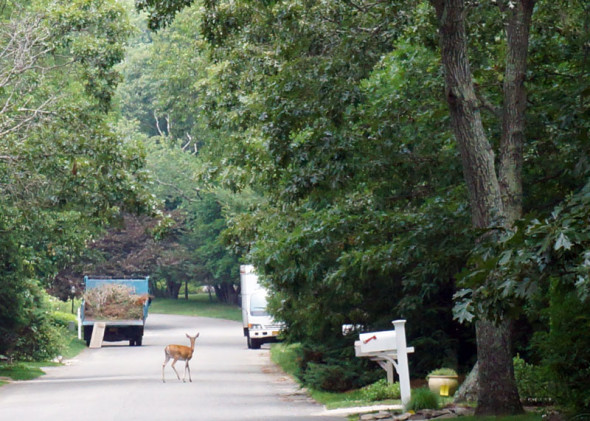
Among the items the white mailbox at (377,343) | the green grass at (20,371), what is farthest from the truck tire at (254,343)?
the white mailbox at (377,343)

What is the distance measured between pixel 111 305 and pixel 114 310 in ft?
0.80

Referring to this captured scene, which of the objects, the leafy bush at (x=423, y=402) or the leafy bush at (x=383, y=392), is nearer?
the leafy bush at (x=423, y=402)

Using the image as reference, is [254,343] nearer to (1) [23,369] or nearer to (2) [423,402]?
(1) [23,369]

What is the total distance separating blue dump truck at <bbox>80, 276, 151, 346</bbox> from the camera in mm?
41375

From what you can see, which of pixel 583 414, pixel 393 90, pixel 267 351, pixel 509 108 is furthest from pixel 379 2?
pixel 267 351

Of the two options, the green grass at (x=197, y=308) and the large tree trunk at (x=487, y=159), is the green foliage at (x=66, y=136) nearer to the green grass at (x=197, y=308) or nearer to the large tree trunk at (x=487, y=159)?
the large tree trunk at (x=487, y=159)

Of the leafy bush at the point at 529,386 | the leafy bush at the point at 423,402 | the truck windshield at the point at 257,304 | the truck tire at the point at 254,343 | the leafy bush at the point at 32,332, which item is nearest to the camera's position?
the leafy bush at the point at 529,386

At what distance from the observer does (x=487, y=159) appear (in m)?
13.1

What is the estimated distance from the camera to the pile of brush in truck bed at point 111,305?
41.3 metres

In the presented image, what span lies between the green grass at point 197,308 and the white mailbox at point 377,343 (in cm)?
5272

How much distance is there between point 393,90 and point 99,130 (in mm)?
8365

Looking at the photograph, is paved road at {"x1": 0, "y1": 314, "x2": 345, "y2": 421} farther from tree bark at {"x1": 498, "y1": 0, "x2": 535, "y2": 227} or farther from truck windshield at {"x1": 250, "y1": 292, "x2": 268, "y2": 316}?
tree bark at {"x1": 498, "y1": 0, "x2": 535, "y2": 227}

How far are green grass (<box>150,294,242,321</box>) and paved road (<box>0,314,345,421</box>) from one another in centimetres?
3487

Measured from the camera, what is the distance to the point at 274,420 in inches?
594
